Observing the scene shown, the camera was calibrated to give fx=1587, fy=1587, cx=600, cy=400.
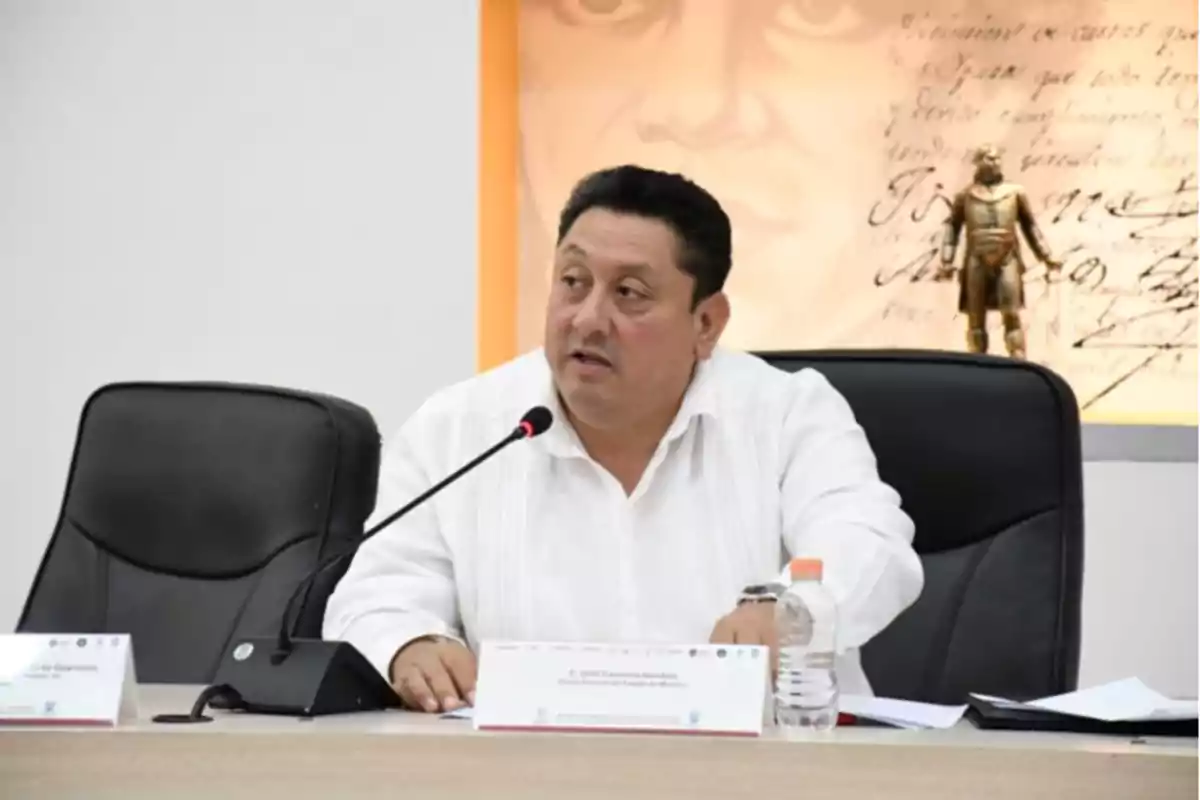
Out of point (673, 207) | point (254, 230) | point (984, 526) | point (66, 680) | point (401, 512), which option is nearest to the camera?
point (66, 680)

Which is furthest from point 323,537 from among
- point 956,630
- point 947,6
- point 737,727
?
point 947,6

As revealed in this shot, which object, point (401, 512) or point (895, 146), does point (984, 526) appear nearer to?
point (401, 512)

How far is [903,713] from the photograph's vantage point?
4.21 ft

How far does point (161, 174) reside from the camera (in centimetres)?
300

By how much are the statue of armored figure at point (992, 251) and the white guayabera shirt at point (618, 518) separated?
46.0 inches

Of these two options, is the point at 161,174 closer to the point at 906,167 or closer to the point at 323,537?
the point at 323,537

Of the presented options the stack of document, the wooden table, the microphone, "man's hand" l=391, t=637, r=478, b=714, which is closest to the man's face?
"man's hand" l=391, t=637, r=478, b=714

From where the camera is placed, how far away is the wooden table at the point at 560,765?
922mm

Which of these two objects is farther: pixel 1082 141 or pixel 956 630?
pixel 1082 141

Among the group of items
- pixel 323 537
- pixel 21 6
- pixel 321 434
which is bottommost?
pixel 323 537

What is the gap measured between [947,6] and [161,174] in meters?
1.61

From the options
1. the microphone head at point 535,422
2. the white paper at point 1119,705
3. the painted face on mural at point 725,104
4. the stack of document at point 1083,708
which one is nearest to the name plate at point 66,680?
the microphone head at point 535,422

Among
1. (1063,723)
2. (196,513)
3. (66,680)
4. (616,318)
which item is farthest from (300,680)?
(196,513)

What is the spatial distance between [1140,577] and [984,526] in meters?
1.16
